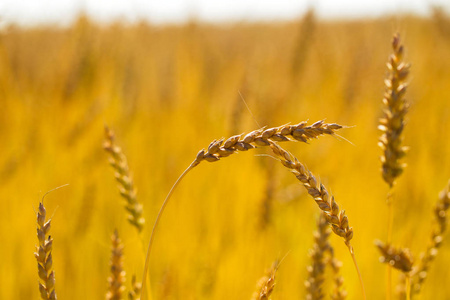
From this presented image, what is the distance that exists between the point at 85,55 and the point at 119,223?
1.80 feet

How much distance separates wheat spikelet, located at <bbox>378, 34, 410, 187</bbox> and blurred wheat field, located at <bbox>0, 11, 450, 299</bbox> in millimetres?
413

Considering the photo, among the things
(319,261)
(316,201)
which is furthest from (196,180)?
(316,201)

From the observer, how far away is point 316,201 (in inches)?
20.0

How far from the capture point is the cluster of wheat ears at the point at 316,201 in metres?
0.46

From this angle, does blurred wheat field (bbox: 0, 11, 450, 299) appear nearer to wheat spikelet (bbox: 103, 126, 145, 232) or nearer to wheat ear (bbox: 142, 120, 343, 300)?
wheat spikelet (bbox: 103, 126, 145, 232)

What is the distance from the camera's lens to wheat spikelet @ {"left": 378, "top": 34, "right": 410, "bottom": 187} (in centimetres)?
61

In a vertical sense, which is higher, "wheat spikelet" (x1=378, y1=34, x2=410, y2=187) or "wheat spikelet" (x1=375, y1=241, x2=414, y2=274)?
Result: "wheat spikelet" (x1=378, y1=34, x2=410, y2=187)

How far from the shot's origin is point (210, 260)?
4.00 ft

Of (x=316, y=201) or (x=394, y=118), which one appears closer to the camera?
(x=316, y=201)

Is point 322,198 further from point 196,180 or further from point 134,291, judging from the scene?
point 196,180

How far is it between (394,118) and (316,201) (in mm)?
176

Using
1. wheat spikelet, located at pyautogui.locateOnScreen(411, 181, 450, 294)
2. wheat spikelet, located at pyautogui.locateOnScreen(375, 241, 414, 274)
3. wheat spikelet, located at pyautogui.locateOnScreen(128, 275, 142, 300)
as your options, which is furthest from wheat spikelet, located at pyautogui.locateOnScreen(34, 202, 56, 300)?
wheat spikelet, located at pyautogui.locateOnScreen(411, 181, 450, 294)

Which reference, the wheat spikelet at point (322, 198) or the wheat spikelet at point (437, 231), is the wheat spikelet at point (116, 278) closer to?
the wheat spikelet at point (322, 198)

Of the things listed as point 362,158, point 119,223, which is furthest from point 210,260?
point 362,158
